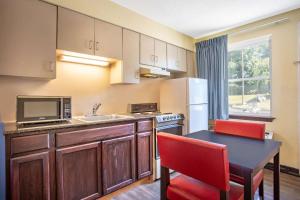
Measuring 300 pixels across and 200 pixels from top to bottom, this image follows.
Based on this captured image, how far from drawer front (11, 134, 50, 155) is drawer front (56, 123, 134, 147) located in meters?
0.11

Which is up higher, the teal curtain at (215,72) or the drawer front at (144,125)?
the teal curtain at (215,72)

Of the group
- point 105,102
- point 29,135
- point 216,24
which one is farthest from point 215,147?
point 216,24

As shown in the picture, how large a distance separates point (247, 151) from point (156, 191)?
1.37m

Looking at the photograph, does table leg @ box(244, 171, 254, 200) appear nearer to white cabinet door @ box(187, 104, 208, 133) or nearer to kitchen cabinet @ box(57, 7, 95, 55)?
white cabinet door @ box(187, 104, 208, 133)

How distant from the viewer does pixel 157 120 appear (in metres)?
2.44

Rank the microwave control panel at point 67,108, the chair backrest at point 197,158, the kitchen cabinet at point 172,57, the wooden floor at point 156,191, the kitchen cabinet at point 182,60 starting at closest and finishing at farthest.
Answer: the chair backrest at point 197,158
the microwave control panel at point 67,108
the wooden floor at point 156,191
the kitchen cabinet at point 172,57
the kitchen cabinet at point 182,60

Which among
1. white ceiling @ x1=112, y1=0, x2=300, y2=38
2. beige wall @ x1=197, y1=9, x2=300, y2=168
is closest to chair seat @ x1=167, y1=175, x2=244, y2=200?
beige wall @ x1=197, y1=9, x2=300, y2=168

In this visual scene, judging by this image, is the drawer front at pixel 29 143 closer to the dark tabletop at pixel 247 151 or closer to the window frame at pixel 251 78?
the dark tabletop at pixel 247 151

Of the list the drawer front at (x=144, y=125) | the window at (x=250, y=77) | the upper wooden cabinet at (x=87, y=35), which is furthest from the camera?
the window at (x=250, y=77)

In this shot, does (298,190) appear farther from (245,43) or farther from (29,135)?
(29,135)

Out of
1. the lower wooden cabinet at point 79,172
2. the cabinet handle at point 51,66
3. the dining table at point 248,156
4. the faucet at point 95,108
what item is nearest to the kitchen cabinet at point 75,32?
the cabinet handle at point 51,66

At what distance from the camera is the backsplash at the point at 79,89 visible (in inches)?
73.0

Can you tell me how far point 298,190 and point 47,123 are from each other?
3.00 meters

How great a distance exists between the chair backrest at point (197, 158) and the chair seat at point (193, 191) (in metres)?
0.17
